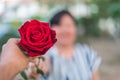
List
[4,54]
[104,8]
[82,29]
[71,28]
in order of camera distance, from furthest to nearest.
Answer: [82,29] < [104,8] < [71,28] < [4,54]

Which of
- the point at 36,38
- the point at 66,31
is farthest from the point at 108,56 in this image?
the point at 36,38

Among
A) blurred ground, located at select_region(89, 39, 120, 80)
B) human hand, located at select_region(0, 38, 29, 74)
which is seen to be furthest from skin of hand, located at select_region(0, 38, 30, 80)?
blurred ground, located at select_region(89, 39, 120, 80)

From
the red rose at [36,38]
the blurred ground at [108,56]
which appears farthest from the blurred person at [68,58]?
the blurred ground at [108,56]

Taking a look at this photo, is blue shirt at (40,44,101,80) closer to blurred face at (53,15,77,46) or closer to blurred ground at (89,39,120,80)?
blurred face at (53,15,77,46)

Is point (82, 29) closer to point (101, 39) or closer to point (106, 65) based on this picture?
point (101, 39)

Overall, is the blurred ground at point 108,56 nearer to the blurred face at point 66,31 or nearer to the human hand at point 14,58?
the blurred face at point 66,31

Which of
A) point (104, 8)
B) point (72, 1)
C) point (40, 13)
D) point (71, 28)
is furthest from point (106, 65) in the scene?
point (71, 28)

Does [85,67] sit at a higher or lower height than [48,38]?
higher

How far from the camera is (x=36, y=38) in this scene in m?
1.38

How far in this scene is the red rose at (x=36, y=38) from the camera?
135 cm

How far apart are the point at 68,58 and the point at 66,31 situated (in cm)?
26

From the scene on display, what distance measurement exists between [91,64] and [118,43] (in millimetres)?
5713

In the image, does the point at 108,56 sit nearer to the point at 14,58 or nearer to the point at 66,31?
the point at 66,31

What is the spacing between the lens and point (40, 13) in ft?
27.8
